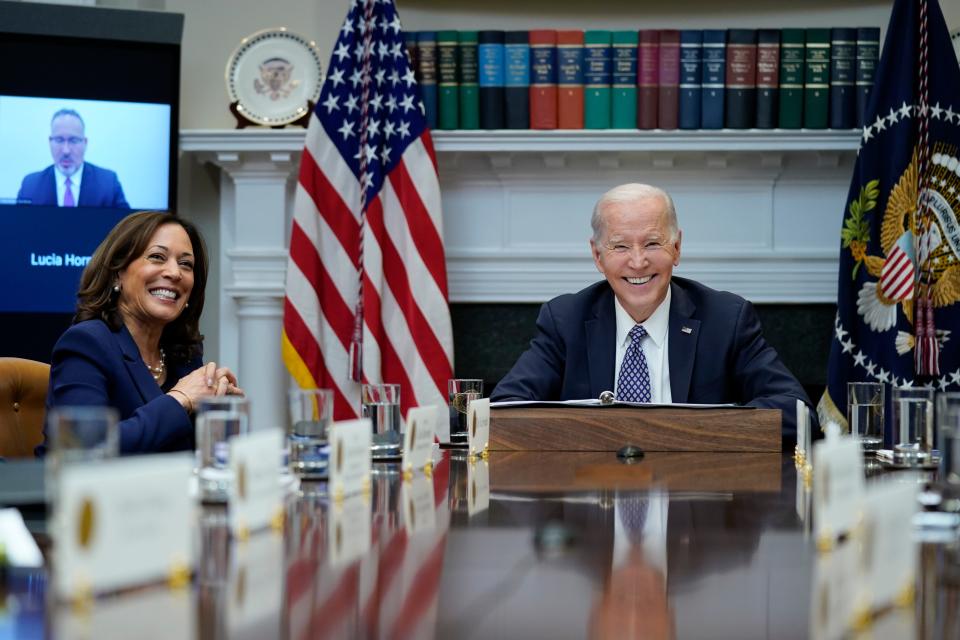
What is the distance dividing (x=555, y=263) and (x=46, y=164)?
177cm

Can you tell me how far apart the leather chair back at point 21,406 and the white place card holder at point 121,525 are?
1.59 metres

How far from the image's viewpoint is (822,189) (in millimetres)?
4199

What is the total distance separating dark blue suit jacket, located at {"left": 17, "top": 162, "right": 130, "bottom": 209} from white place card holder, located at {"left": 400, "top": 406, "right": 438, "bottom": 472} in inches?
89.9

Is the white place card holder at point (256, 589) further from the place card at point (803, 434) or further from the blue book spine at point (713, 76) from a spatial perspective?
the blue book spine at point (713, 76)

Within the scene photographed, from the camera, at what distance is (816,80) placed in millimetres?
4020

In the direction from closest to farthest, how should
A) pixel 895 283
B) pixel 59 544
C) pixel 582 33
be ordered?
pixel 59 544, pixel 895 283, pixel 582 33

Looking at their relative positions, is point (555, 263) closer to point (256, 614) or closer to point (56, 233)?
point (56, 233)

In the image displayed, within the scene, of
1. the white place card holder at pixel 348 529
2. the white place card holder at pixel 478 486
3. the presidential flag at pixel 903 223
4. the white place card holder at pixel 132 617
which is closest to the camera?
the white place card holder at pixel 132 617

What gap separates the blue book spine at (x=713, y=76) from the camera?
4.02m

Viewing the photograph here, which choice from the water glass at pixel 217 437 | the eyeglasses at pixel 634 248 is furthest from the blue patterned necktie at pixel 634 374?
the water glass at pixel 217 437

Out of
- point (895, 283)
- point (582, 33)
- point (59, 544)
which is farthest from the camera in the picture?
point (582, 33)

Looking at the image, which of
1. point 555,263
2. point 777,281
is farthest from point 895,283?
point 555,263

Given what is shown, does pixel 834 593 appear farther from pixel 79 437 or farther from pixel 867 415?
pixel 867 415

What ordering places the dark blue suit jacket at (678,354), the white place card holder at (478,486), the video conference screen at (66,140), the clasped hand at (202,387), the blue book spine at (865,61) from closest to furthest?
the white place card holder at (478,486) → the clasped hand at (202,387) → the dark blue suit jacket at (678,354) → the video conference screen at (66,140) → the blue book spine at (865,61)
